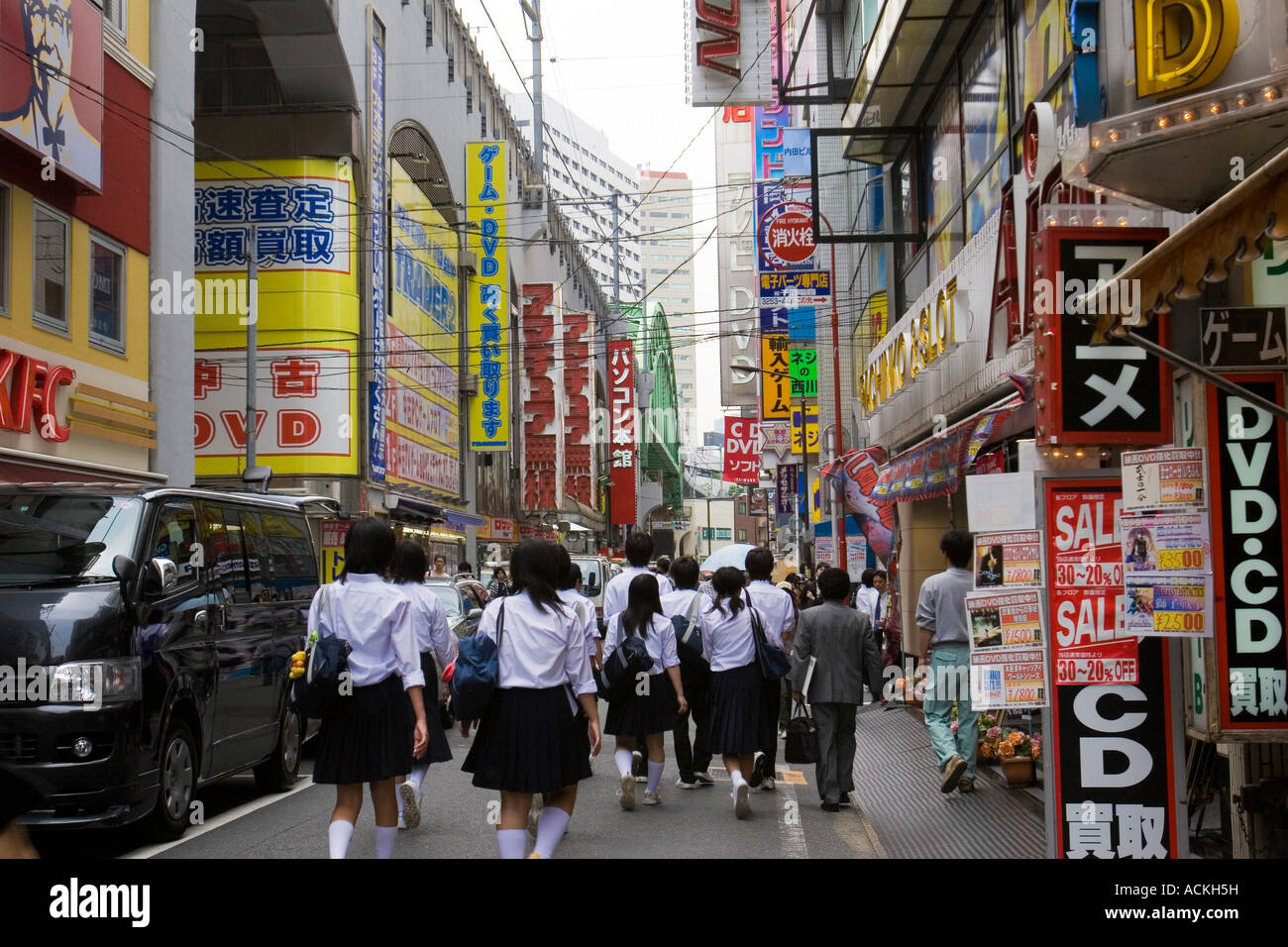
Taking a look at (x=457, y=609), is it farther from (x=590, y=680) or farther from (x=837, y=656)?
(x=590, y=680)

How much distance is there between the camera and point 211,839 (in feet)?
28.1

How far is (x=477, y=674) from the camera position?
6.54 meters

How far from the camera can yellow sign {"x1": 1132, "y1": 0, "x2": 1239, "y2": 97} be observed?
7.04m

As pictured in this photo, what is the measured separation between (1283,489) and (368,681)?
4.59 m

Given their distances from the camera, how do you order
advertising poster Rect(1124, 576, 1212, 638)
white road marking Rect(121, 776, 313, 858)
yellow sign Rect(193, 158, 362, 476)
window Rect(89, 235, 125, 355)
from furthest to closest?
yellow sign Rect(193, 158, 362, 476), window Rect(89, 235, 125, 355), white road marking Rect(121, 776, 313, 858), advertising poster Rect(1124, 576, 1212, 638)

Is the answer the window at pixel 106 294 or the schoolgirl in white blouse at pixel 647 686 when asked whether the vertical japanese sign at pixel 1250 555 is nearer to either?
the schoolgirl in white blouse at pixel 647 686

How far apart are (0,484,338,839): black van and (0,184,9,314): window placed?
744 cm

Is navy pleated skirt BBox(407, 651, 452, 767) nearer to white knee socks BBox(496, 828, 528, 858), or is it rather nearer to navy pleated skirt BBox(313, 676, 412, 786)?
navy pleated skirt BBox(313, 676, 412, 786)

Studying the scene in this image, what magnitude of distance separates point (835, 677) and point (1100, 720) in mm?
3492

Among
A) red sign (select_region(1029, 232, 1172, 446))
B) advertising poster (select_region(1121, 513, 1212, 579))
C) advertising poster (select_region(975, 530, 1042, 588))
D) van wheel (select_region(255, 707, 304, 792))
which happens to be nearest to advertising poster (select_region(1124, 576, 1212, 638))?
advertising poster (select_region(1121, 513, 1212, 579))

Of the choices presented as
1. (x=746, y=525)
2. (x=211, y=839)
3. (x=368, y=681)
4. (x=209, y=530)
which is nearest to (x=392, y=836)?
(x=368, y=681)

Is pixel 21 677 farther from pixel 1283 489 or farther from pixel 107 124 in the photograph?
pixel 107 124

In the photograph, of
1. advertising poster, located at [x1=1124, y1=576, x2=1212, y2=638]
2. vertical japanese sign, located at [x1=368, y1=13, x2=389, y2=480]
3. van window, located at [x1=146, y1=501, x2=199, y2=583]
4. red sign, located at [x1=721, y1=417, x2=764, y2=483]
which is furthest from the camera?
red sign, located at [x1=721, y1=417, x2=764, y2=483]

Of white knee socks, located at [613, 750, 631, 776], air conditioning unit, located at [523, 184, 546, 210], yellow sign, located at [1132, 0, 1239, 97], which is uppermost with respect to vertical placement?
air conditioning unit, located at [523, 184, 546, 210]
